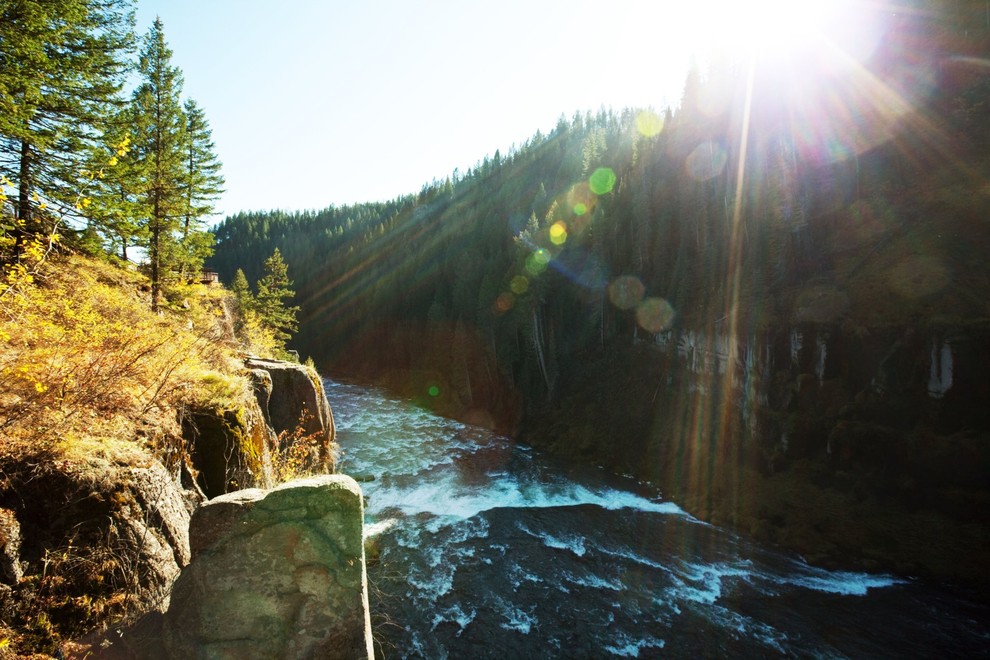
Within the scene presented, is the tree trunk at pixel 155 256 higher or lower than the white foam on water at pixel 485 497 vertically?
higher

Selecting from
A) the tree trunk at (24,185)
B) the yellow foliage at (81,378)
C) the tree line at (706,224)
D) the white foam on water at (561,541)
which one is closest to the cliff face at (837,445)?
the tree line at (706,224)

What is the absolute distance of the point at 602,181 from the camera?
57.6 metres

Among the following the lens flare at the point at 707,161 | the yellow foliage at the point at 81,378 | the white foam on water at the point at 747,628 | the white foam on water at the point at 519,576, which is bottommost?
the white foam on water at the point at 747,628

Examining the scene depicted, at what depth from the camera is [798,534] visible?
22.1 m

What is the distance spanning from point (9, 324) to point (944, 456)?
106ft

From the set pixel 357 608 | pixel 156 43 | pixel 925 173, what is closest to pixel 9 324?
pixel 357 608

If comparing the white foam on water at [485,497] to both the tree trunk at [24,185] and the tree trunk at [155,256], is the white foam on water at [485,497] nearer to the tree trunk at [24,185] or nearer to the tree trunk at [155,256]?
the tree trunk at [155,256]

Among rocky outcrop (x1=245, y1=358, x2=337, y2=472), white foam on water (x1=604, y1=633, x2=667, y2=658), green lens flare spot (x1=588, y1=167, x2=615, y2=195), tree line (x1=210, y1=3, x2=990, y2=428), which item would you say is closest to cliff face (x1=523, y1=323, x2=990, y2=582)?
tree line (x1=210, y1=3, x2=990, y2=428)

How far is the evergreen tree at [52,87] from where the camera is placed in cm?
923

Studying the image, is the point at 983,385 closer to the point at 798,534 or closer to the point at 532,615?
the point at 798,534

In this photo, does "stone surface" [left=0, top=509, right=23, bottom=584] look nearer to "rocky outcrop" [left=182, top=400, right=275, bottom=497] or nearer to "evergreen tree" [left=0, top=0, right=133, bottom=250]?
"rocky outcrop" [left=182, top=400, right=275, bottom=497]

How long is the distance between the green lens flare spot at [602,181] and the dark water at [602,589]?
40.2 metres

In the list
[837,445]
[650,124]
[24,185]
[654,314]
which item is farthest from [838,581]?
[650,124]

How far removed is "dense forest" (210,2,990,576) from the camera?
74.3ft
